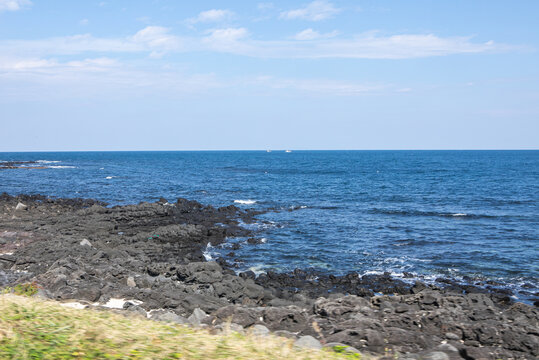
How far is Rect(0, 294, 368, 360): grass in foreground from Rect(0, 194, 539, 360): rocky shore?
82.3 inches

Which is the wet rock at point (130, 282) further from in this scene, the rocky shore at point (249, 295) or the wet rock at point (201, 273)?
the wet rock at point (201, 273)

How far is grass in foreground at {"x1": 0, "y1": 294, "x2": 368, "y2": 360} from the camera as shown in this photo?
6645 millimetres

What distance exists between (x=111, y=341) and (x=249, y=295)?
10.2 metres

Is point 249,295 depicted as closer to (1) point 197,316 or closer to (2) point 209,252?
(1) point 197,316

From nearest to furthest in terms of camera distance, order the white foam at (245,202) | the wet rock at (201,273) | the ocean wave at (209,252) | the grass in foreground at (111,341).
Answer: the grass in foreground at (111,341), the wet rock at (201,273), the ocean wave at (209,252), the white foam at (245,202)

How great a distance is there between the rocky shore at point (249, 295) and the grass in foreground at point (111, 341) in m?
2.09

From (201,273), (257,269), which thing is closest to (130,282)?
(201,273)

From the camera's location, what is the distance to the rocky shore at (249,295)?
35.6 feet

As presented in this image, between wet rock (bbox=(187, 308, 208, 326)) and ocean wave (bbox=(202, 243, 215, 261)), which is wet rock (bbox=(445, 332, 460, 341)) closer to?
wet rock (bbox=(187, 308, 208, 326))

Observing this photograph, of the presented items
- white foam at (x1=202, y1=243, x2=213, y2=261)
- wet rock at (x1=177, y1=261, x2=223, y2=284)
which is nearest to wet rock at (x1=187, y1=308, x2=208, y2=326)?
wet rock at (x1=177, y1=261, x2=223, y2=284)

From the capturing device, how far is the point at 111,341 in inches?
281

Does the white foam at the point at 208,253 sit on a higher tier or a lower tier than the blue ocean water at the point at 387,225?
lower

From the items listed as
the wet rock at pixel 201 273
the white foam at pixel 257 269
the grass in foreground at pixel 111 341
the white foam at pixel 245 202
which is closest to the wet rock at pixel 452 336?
the grass in foreground at pixel 111 341

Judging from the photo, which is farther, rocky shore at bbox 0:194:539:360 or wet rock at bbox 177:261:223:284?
wet rock at bbox 177:261:223:284
